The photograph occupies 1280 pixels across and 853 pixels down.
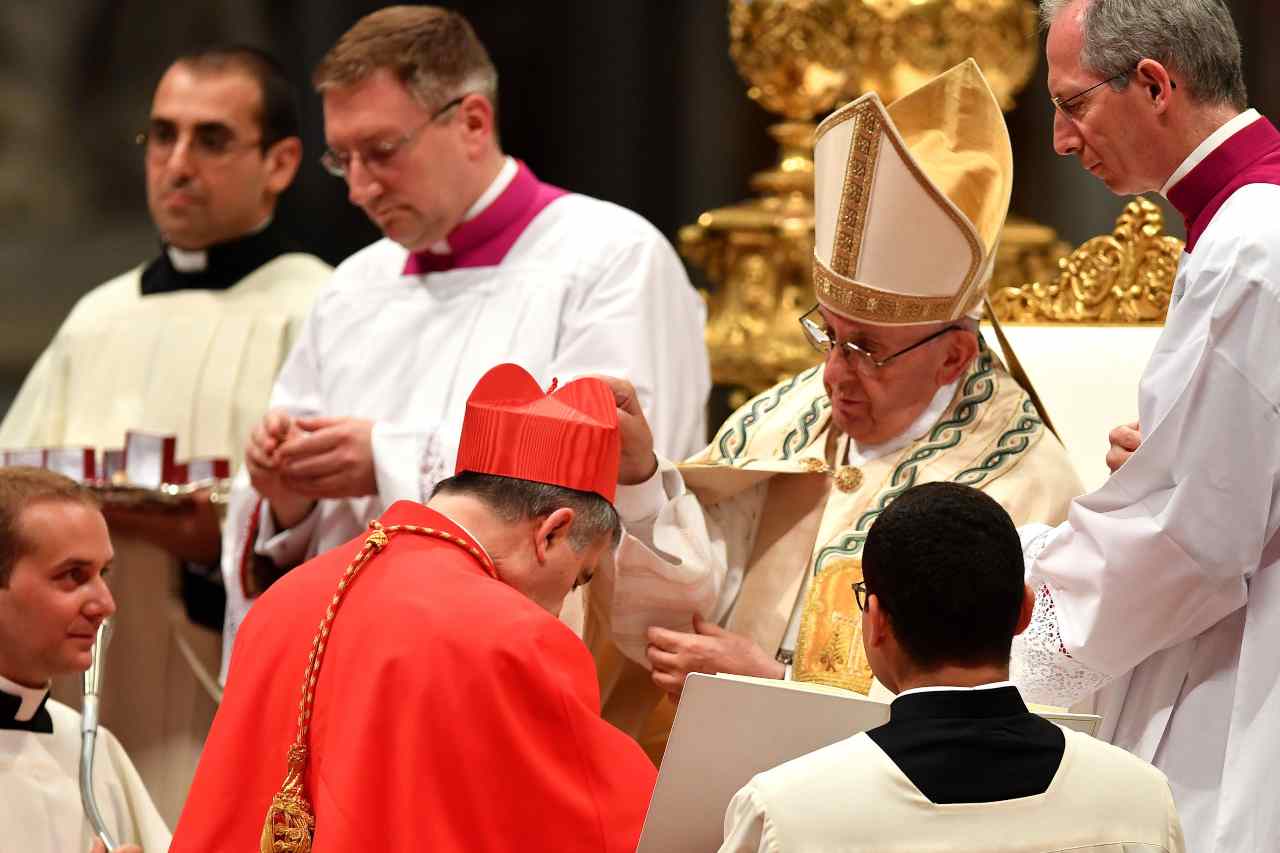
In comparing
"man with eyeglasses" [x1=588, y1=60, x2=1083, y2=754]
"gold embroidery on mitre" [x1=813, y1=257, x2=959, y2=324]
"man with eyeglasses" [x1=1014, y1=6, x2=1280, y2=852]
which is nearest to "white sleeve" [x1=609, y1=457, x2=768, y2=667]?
"man with eyeglasses" [x1=588, y1=60, x2=1083, y2=754]

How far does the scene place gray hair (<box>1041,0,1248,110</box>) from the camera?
310cm

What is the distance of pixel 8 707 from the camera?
366cm

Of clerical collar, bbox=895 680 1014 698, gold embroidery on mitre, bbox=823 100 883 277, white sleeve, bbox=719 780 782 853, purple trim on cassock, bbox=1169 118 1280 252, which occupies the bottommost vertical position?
white sleeve, bbox=719 780 782 853

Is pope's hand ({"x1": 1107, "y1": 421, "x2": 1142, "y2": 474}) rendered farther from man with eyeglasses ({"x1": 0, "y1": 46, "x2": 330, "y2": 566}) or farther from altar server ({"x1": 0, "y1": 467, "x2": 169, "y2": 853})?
man with eyeglasses ({"x1": 0, "y1": 46, "x2": 330, "y2": 566})

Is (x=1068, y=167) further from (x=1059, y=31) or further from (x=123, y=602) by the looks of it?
(x=1059, y=31)

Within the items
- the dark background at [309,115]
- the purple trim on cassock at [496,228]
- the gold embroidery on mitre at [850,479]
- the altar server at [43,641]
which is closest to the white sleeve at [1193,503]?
the gold embroidery on mitre at [850,479]

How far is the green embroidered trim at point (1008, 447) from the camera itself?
368cm

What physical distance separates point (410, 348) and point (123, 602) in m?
1.12

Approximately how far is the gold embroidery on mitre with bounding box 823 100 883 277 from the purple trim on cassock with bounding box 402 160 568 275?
55.5 inches

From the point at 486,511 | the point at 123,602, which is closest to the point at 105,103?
the point at 123,602

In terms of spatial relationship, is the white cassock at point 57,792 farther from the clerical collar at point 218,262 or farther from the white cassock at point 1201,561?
the clerical collar at point 218,262

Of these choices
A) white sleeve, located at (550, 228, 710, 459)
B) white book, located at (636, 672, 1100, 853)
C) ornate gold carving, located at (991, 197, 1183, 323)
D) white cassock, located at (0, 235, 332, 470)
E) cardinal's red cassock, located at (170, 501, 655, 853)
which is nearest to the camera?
white book, located at (636, 672, 1100, 853)

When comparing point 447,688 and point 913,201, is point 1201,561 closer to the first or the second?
point 913,201

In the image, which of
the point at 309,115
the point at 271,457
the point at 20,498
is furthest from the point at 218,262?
the point at 20,498
